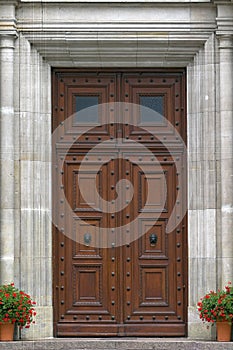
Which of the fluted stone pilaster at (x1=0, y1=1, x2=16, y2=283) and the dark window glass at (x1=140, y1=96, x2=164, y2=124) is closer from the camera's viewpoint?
the fluted stone pilaster at (x1=0, y1=1, x2=16, y2=283)

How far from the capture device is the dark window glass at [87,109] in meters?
12.4

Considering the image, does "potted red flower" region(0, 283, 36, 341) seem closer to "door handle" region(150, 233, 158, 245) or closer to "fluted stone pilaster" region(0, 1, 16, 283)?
"fluted stone pilaster" region(0, 1, 16, 283)

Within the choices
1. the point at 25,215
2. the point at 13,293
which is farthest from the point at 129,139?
the point at 13,293

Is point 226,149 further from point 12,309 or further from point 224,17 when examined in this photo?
point 12,309

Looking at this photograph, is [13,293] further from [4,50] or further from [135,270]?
[4,50]

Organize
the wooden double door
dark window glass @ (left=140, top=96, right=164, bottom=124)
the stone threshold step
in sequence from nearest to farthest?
the stone threshold step
the wooden double door
dark window glass @ (left=140, top=96, right=164, bottom=124)

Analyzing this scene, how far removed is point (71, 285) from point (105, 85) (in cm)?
235

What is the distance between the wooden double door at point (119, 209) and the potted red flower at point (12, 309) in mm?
736

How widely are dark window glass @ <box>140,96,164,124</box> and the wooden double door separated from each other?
12 mm

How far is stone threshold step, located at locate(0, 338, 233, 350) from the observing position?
11.2m

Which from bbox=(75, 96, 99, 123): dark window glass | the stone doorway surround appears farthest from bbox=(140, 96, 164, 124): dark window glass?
bbox=(75, 96, 99, 123): dark window glass

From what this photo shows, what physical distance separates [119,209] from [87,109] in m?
1.23

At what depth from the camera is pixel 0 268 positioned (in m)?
11.8

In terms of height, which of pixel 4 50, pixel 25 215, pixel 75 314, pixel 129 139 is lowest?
pixel 75 314
